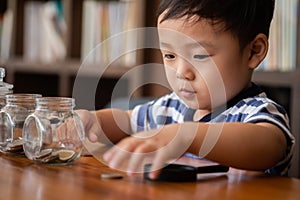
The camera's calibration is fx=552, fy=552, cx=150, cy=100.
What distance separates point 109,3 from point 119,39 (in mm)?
228

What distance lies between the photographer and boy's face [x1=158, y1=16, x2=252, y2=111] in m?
1.01

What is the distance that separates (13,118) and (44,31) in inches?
91.7

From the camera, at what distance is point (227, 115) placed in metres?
1.09

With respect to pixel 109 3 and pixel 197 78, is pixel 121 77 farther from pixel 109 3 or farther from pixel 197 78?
pixel 197 78

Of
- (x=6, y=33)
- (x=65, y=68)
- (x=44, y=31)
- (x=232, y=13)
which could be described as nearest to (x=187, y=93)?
(x=232, y=13)

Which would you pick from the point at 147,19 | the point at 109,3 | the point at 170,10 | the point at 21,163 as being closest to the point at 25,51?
the point at 109,3

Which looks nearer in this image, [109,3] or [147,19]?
[147,19]

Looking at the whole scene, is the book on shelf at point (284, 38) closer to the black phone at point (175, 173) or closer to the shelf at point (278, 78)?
the shelf at point (278, 78)

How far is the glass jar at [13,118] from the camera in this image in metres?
0.86

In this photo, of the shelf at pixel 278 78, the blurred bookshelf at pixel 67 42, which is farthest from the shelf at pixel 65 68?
the shelf at pixel 278 78

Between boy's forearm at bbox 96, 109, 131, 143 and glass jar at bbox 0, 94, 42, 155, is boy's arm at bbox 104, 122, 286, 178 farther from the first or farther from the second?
boy's forearm at bbox 96, 109, 131, 143

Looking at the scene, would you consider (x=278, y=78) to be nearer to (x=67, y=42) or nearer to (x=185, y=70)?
(x=185, y=70)

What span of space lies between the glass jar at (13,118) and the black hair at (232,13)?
34cm

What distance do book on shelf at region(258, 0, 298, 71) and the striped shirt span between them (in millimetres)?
817
